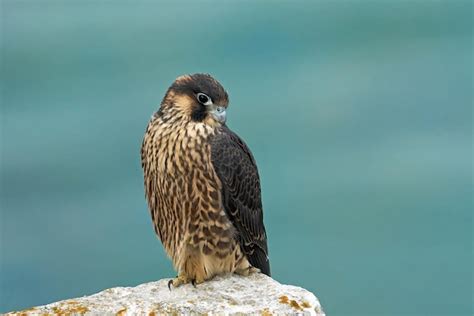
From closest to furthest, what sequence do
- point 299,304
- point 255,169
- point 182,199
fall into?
point 299,304
point 182,199
point 255,169

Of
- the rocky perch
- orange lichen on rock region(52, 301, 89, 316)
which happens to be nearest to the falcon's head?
the rocky perch

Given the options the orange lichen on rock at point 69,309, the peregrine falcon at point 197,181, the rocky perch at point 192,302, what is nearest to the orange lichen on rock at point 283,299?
the rocky perch at point 192,302

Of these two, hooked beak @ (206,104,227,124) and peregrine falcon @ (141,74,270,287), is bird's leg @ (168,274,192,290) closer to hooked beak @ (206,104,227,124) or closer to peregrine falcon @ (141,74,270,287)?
peregrine falcon @ (141,74,270,287)

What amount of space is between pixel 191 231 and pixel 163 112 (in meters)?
0.91

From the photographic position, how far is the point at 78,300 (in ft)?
17.2

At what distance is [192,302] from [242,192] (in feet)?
3.35

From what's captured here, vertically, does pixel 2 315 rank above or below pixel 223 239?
below

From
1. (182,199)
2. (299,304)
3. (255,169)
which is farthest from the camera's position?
(255,169)

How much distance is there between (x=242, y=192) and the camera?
591cm

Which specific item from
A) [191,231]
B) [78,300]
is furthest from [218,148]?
[78,300]

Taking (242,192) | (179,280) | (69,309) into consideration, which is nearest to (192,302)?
(179,280)

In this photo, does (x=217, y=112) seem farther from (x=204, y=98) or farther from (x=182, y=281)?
(x=182, y=281)

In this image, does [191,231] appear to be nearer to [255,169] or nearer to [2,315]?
[255,169]

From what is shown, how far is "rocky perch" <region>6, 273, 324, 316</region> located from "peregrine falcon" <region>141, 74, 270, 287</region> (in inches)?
10.5
